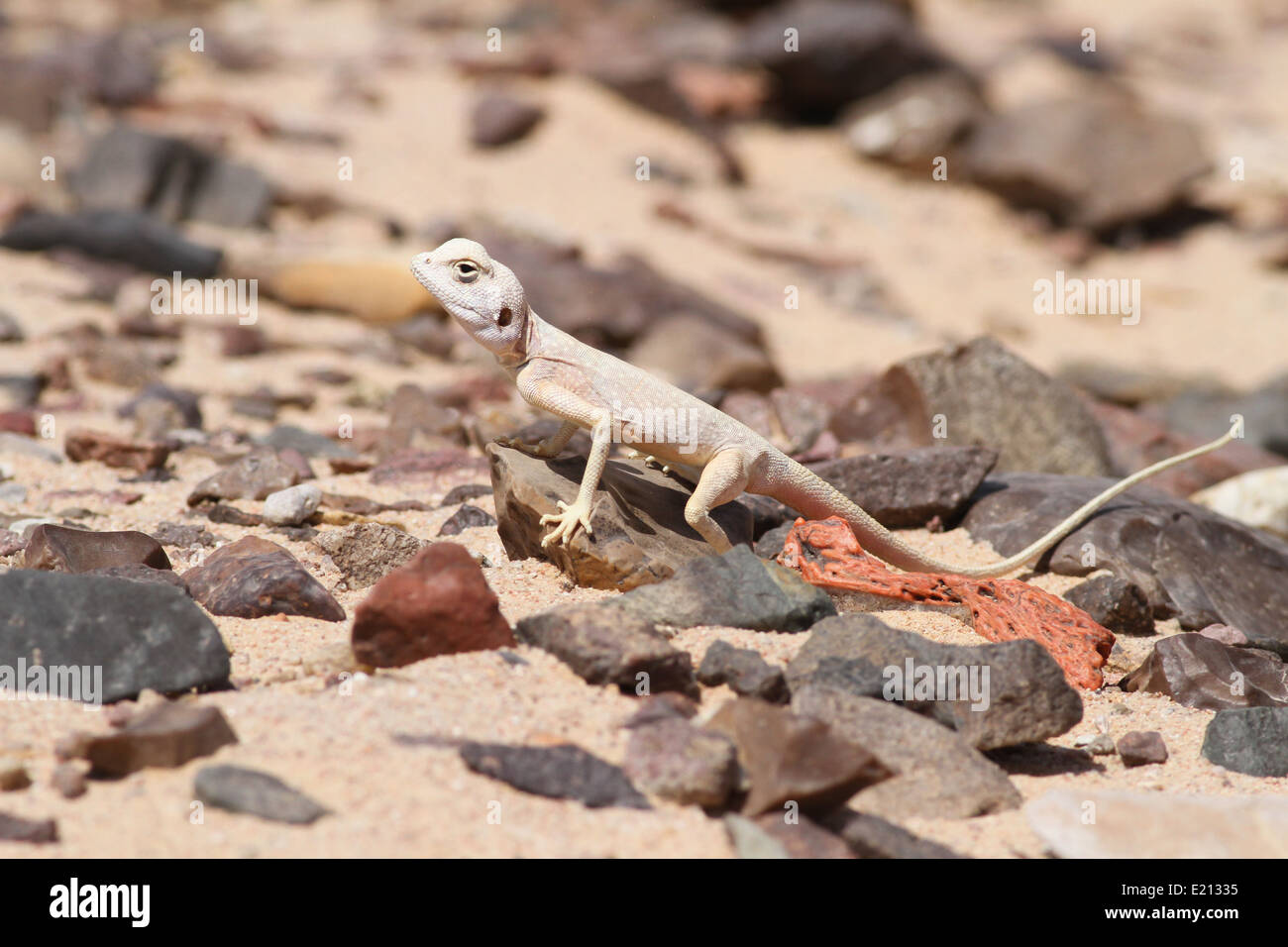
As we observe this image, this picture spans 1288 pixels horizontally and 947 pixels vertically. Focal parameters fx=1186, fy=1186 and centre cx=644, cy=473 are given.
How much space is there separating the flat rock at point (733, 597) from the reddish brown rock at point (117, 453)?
13.6 ft

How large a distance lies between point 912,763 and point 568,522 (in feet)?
6.30

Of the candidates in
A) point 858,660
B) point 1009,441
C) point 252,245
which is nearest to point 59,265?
point 252,245

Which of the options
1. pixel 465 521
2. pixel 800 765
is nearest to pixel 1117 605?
pixel 800 765

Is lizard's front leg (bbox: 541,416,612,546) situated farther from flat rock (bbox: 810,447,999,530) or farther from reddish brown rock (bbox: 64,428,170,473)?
reddish brown rock (bbox: 64,428,170,473)

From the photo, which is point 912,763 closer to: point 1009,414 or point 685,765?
point 685,765

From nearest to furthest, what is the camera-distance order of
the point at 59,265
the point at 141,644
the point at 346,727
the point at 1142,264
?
the point at 346,727, the point at 141,644, the point at 59,265, the point at 1142,264

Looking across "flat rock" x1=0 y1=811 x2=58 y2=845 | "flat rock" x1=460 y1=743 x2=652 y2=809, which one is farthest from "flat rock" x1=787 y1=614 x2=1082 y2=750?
"flat rock" x1=0 y1=811 x2=58 y2=845

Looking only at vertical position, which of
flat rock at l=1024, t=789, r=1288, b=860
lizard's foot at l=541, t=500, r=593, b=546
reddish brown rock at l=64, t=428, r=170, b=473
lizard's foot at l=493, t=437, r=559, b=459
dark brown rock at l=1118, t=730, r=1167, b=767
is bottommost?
dark brown rock at l=1118, t=730, r=1167, b=767

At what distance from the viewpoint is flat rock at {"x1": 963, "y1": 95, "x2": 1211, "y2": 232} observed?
20.1 meters

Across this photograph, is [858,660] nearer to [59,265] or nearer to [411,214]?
[59,265]

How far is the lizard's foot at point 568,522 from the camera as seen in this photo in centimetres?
551

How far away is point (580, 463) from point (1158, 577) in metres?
3.39

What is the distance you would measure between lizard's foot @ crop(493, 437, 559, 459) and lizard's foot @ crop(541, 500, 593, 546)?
802mm
